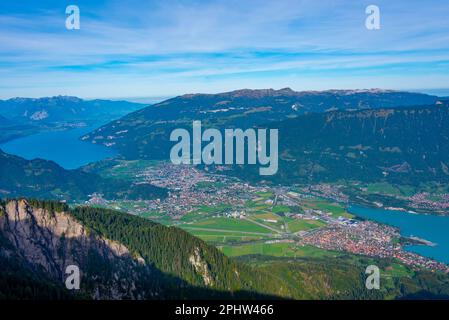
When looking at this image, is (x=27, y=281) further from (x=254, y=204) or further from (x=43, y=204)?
(x=254, y=204)

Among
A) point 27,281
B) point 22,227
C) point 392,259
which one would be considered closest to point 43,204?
point 22,227

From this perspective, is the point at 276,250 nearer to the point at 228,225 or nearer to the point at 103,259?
the point at 228,225

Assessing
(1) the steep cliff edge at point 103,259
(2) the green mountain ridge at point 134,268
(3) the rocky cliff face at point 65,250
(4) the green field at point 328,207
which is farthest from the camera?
(4) the green field at point 328,207

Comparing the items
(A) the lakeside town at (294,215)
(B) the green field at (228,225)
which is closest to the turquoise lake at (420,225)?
(A) the lakeside town at (294,215)

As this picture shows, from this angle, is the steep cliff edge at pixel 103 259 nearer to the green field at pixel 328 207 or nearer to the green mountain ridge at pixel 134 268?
the green mountain ridge at pixel 134 268

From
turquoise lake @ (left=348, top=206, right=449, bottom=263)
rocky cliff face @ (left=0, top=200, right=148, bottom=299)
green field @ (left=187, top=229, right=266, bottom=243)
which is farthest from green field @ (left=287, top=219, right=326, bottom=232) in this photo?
rocky cliff face @ (left=0, top=200, right=148, bottom=299)

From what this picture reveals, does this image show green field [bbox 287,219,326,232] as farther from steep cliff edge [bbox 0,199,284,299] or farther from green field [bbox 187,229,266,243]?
steep cliff edge [bbox 0,199,284,299]

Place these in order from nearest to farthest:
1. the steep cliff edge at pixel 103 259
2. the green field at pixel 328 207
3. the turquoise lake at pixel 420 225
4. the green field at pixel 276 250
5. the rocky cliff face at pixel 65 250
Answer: the steep cliff edge at pixel 103 259 → the rocky cliff face at pixel 65 250 → the green field at pixel 276 250 → the turquoise lake at pixel 420 225 → the green field at pixel 328 207
